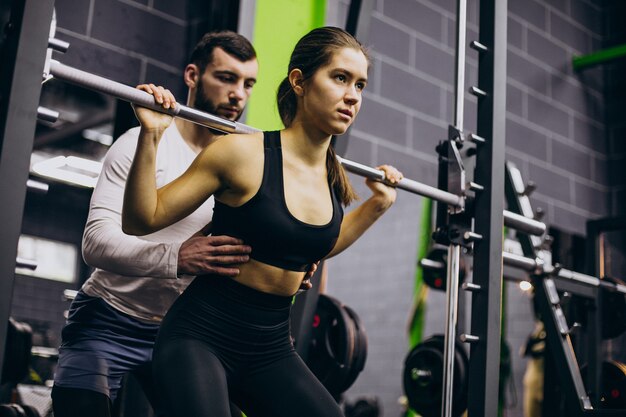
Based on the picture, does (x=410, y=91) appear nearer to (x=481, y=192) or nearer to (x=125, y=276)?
(x=481, y=192)

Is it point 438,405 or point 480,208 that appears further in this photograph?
point 438,405

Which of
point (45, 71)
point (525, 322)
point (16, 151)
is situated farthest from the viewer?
point (525, 322)

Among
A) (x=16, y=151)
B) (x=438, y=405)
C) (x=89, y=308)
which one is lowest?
(x=438, y=405)

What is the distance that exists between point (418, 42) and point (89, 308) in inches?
129

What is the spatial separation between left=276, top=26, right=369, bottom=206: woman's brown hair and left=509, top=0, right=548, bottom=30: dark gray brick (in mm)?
3958

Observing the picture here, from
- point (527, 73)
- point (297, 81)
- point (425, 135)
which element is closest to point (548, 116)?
point (527, 73)

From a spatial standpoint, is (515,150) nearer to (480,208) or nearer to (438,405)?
(438,405)

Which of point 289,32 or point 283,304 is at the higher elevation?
point 289,32

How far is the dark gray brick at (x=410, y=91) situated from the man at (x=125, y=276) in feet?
7.59

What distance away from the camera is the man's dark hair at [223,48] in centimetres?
243

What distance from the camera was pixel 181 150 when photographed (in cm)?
225

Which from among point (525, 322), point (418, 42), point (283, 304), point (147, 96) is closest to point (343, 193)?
point (283, 304)

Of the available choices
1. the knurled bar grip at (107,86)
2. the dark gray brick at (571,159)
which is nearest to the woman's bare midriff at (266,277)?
the knurled bar grip at (107,86)

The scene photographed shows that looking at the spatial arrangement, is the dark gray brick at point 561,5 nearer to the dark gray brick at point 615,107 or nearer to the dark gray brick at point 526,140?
the dark gray brick at point 615,107
